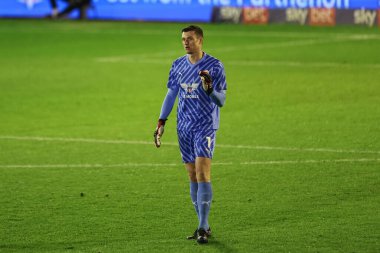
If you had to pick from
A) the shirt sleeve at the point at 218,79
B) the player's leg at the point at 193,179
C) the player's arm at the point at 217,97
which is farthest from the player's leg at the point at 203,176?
the shirt sleeve at the point at 218,79

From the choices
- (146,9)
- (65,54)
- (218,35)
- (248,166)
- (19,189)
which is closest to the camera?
(19,189)

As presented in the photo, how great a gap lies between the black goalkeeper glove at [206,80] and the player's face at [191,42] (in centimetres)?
34

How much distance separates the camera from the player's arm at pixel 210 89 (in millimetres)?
10375

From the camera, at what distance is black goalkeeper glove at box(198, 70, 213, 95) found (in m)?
10.4

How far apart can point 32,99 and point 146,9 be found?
64.2ft

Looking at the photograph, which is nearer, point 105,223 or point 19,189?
point 105,223

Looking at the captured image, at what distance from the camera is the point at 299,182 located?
1375 centimetres

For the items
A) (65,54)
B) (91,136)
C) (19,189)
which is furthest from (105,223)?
(65,54)

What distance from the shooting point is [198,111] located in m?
10.8

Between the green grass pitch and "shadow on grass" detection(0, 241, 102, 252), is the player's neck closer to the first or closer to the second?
the green grass pitch

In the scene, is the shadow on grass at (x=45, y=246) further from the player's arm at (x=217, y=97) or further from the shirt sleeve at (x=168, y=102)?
the player's arm at (x=217, y=97)

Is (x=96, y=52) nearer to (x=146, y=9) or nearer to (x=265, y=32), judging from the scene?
(x=265, y=32)

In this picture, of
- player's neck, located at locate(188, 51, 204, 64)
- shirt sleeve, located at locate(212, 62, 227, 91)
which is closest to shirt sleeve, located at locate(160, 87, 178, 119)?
player's neck, located at locate(188, 51, 204, 64)

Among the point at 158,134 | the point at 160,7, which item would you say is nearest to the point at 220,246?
the point at 158,134
